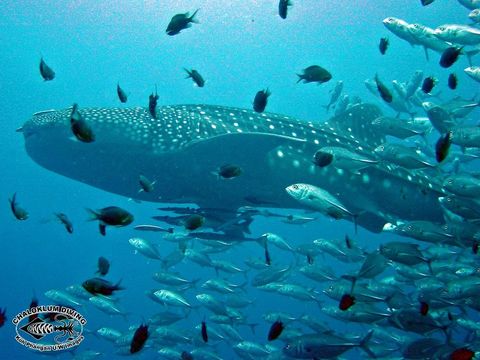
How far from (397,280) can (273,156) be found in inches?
148

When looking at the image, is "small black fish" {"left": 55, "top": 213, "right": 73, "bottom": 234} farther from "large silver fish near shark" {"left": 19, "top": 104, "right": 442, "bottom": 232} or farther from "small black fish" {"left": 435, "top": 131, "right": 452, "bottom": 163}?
"small black fish" {"left": 435, "top": 131, "right": 452, "bottom": 163}

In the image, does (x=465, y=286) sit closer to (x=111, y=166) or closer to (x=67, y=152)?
(x=111, y=166)

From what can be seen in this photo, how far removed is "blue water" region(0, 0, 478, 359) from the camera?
114 feet

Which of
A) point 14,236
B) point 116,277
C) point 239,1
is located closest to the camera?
point 239,1

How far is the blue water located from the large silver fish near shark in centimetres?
2190

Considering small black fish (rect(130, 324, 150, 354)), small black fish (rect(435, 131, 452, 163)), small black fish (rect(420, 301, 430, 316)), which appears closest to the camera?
small black fish (rect(130, 324, 150, 354))

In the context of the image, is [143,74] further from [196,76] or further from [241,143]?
[196,76]

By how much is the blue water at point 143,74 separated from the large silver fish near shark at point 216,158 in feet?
71.9

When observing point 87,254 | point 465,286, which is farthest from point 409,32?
point 87,254

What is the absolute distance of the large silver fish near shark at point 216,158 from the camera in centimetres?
668

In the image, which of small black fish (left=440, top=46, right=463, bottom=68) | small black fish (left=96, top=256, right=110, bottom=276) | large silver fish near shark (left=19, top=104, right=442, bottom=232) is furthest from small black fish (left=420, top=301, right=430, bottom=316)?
small black fish (left=96, top=256, right=110, bottom=276)

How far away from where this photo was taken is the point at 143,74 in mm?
48312

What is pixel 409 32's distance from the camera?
6504 millimetres

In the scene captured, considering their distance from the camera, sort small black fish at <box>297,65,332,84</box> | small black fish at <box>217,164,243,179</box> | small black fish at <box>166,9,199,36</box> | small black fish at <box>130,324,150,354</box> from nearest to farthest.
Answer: small black fish at <box>130,324,150,354</box>
small black fish at <box>166,9,199,36</box>
small black fish at <box>297,65,332,84</box>
small black fish at <box>217,164,243,179</box>
